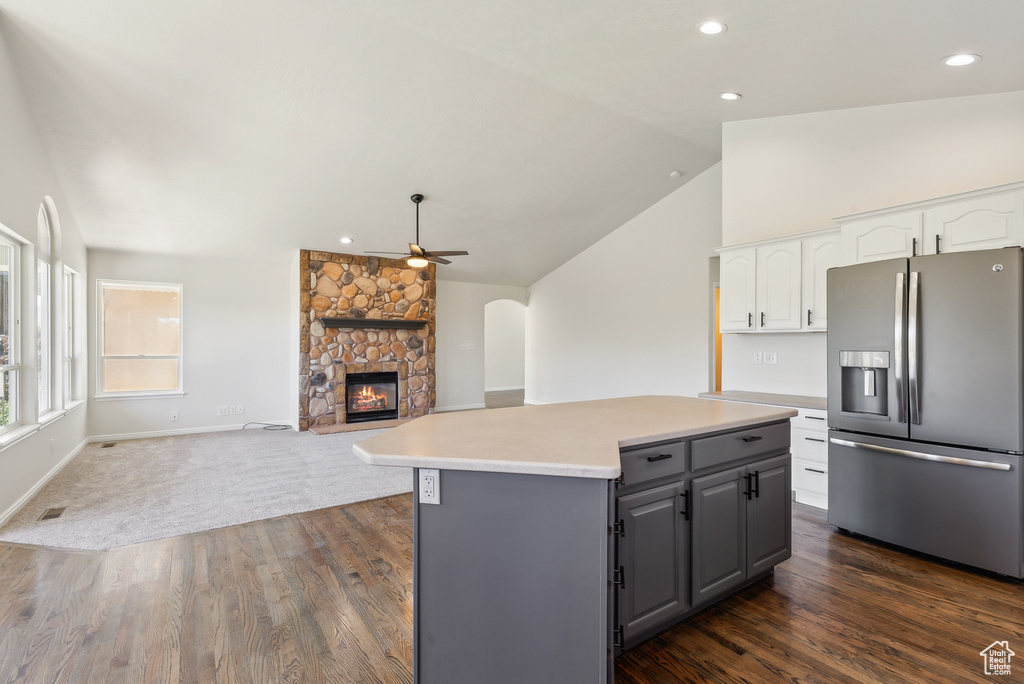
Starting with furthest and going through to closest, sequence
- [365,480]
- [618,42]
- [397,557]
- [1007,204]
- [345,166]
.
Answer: [345,166], [365,480], [618,42], [397,557], [1007,204]

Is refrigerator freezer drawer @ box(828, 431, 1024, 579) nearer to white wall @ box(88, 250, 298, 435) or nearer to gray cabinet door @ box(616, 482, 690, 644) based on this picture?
gray cabinet door @ box(616, 482, 690, 644)

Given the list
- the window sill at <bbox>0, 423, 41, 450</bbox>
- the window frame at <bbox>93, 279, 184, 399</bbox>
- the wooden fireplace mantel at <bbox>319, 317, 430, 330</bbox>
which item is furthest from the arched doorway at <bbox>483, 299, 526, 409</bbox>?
the window sill at <bbox>0, 423, 41, 450</bbox>

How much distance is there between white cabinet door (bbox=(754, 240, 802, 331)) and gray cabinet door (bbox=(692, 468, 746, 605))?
2344mm

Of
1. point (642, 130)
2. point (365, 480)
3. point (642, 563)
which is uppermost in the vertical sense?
point (642, 130)

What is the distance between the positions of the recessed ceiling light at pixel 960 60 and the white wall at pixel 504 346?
9573 mm

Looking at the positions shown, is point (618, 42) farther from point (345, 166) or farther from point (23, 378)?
point (23, 378)

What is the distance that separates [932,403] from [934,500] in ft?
1.80

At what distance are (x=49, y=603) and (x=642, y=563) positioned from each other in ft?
9.25

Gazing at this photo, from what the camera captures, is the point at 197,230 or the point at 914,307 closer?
the point at 914,307

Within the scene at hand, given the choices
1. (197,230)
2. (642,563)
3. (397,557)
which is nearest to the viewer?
(642,563)

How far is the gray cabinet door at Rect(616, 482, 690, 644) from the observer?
6.13ft

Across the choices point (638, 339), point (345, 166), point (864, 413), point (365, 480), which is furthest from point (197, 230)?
point (864, 413)

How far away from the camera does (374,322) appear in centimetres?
732

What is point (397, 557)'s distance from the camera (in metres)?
2.93
